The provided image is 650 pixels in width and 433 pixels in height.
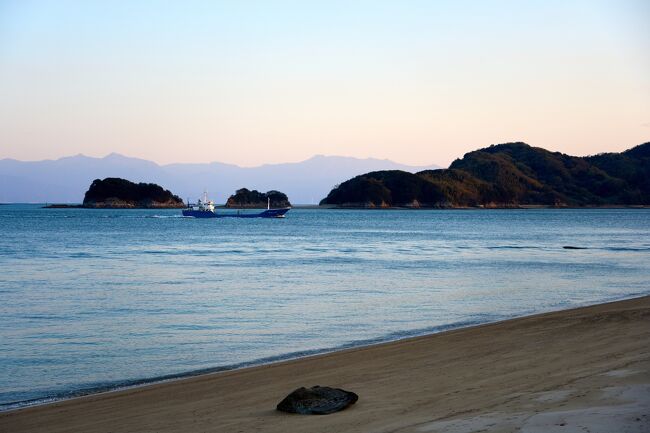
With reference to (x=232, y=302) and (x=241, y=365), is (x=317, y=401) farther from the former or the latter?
(x=232, y=302)

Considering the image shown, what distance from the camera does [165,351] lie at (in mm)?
15023

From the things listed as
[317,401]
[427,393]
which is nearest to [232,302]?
[427,393]

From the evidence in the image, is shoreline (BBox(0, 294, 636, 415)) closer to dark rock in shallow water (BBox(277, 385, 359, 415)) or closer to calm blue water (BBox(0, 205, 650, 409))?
calm blue water (BBox(0, 205, 650, 409))

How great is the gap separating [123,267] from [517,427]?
3341cm

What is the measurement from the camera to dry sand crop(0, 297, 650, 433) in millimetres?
7770

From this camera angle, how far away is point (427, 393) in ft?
31.5

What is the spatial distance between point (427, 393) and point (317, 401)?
1652mm

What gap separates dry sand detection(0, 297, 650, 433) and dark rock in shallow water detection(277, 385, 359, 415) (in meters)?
0.13

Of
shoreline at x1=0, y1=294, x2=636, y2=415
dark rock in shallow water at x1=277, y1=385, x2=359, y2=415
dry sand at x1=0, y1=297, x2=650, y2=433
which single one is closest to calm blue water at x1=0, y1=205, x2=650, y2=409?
shoreline at x1=0, y1=294, x2=636, y2=415

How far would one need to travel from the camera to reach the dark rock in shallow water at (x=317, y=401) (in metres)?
8.70

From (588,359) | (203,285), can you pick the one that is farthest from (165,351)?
(203,285)

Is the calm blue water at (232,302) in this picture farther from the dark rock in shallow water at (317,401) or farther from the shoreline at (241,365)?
the dark rock in shallow water at (317,401)

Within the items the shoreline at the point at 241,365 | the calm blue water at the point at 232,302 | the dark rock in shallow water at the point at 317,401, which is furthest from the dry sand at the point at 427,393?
the calm blue water at the point at 232,302

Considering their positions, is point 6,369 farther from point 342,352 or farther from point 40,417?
point 342,352
